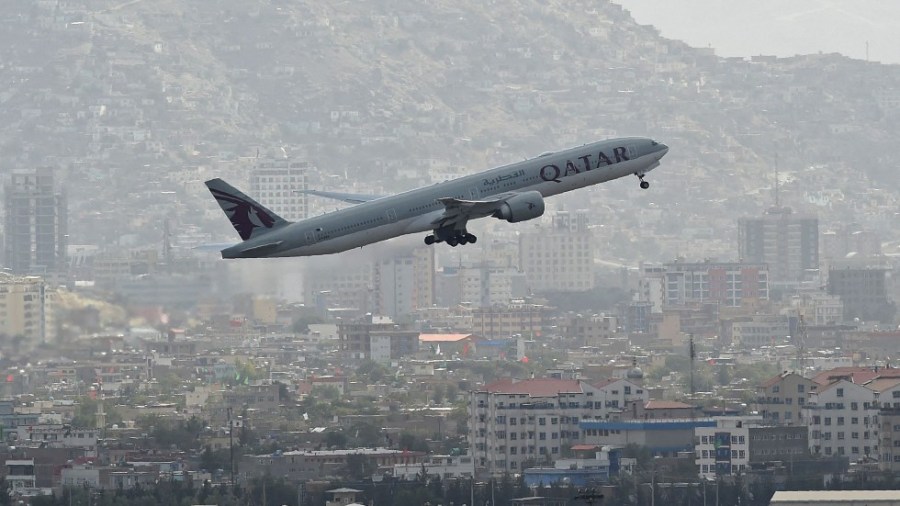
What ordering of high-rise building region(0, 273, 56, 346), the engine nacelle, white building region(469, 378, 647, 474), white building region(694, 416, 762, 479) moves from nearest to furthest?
the engine nacelle
white building region(694, 416, 762, 479)
white building region(469, 378, 647, 474)
high-rise building region(0, 273, 56, 346)

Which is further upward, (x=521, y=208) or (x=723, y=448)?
(x=521, y=208)

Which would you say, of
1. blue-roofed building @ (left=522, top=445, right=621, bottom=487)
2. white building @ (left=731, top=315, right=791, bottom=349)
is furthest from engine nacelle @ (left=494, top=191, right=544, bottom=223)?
white building @ (left=731, top=315, right=791, bottom=349)

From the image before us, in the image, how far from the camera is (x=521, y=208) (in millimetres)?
60688

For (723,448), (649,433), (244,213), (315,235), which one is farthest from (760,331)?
(244,213)

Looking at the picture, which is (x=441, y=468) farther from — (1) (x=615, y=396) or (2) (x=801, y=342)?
(2) (x=801, y=342)

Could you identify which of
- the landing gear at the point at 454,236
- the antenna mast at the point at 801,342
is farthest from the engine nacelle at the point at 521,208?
the antenna mast at the point at 801,342

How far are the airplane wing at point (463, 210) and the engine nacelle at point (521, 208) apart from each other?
17 centimetres

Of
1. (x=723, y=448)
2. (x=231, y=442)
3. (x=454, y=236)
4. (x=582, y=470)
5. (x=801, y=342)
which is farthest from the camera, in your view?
(x=801, y=342)

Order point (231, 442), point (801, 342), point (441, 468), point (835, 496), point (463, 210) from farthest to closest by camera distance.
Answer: point (801, 342)
point (231, 442)
point (441, 468)
point (835, 496)
point (463, 210)

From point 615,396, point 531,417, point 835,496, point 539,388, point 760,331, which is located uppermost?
point 760,331

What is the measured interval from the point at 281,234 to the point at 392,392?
245ft

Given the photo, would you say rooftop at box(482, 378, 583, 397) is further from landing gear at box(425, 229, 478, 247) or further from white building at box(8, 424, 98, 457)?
landing gear at box(425, 229, 478, 247)

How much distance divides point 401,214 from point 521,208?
2423 millimetres

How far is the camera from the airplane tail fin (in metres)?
60.3
